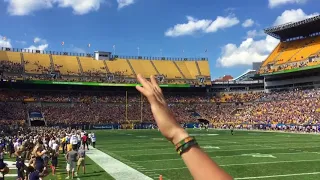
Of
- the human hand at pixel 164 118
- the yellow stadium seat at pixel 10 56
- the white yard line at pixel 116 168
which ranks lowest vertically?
the white yard line at pixel 116 168

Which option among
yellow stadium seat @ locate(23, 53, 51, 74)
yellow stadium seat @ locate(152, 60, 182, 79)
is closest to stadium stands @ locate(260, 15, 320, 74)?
yellow stadium seat @ locate(152, 60, 182, 79)

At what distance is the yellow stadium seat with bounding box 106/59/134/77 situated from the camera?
79938 millimetres

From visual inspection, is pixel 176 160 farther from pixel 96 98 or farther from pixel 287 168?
pixel 96 98

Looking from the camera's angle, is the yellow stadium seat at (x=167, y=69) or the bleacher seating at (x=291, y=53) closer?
the bleacher seating at (x=291, y=53)

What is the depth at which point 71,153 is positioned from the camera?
1502cm

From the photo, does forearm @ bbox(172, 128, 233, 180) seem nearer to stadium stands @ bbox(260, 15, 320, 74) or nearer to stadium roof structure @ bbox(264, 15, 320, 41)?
stadium stands @ bbox(260, 15, 320, 74)

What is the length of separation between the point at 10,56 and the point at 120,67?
22275 millimetres

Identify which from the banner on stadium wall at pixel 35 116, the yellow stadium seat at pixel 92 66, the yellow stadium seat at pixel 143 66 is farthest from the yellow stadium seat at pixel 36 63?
the yellow stadium seat at pixel 143 66

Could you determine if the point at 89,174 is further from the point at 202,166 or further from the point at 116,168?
the point at 202,166

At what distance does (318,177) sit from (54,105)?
58.3 meters

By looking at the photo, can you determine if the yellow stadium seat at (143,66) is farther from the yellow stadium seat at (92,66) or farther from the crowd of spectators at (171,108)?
the crowd of spectators at (171,108)

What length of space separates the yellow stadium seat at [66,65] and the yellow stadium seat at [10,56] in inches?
280

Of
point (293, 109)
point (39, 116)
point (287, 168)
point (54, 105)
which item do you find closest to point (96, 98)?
point (54, 105)

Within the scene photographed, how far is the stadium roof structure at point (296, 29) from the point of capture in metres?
66.4
